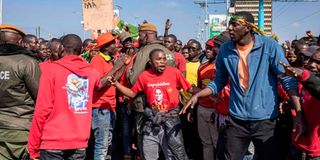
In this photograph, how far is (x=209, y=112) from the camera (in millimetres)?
5348

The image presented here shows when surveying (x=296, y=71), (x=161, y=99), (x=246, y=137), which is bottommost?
(x=246, y=137)

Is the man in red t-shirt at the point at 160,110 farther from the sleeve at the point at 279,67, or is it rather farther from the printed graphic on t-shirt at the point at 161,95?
the sleeve at the point at 279,67

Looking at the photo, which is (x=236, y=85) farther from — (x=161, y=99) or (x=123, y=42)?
(x=123, y=42)

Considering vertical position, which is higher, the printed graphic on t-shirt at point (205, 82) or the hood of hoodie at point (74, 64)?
the hood of hoodie at point (74, 64)

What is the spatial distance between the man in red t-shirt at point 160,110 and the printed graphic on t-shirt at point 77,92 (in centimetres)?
110

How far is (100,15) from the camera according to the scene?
8.51 metres

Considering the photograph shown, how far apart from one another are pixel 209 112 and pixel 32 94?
96.8 inches

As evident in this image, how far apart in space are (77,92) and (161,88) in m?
1.50

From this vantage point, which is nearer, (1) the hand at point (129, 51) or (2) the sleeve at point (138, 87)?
(2) the sleeve at point (138, 87)

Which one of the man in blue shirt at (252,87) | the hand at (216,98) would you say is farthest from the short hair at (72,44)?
the hand at (216,98)

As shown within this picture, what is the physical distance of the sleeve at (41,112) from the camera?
3.59 metres

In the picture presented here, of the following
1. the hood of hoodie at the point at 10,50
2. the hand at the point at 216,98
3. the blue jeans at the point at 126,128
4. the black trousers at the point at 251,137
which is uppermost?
the hood of hoodie at the point at 10,50

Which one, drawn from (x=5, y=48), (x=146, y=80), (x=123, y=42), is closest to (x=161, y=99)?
(x=146, y=80)

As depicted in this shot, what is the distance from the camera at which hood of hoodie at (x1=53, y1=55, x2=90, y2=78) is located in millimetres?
3723
